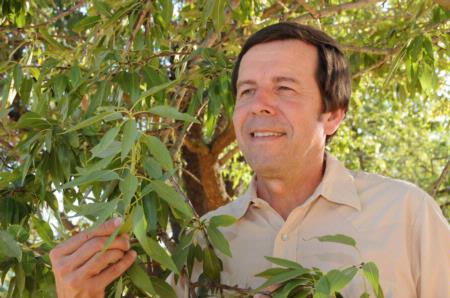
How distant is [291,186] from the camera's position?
240cm

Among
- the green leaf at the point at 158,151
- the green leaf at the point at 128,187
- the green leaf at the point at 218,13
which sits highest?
the green leaf at the point at 218,13

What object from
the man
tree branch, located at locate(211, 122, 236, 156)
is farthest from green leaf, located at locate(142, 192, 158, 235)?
tree branch, located at locate(211, 122, 236, 156)

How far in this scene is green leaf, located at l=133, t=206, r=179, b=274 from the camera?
167 centimetres

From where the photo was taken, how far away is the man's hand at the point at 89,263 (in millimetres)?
1822

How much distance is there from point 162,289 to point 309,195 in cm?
62

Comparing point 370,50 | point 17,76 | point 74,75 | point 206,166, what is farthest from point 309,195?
point 206,166

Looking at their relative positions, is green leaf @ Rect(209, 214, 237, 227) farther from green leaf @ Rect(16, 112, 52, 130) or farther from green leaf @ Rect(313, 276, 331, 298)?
green leaf @ Rect(16, 112, 52, 130)

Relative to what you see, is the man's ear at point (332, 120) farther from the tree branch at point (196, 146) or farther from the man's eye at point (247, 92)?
the tree branch at point (196, 146)

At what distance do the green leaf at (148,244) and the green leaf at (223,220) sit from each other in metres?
0.27

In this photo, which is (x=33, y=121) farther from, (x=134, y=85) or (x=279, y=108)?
(x=279, y=108)

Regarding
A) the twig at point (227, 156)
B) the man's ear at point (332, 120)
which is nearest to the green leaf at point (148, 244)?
the man's ear at point (332, 120)

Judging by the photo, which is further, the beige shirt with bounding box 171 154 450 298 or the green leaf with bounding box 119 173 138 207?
the beige shirt with bounding box 171 154 450 298

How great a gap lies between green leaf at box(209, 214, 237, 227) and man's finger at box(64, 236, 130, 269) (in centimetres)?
28

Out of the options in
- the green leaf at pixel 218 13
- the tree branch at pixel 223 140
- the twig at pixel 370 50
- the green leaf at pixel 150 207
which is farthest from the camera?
the tree branch at pixel 223 140
